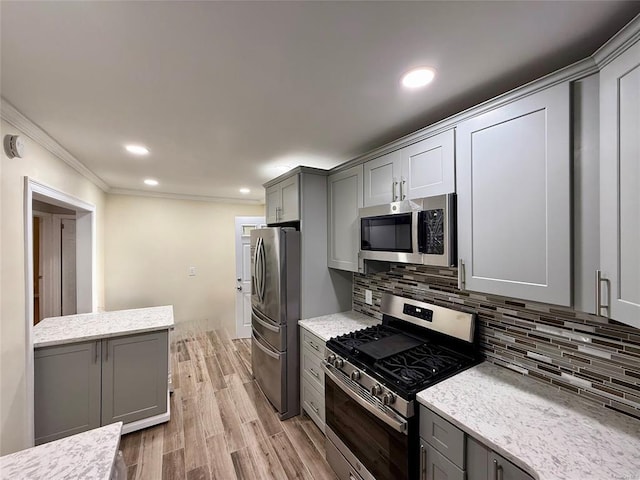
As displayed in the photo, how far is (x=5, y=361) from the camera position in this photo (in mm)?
1531

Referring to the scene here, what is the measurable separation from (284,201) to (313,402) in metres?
1.89

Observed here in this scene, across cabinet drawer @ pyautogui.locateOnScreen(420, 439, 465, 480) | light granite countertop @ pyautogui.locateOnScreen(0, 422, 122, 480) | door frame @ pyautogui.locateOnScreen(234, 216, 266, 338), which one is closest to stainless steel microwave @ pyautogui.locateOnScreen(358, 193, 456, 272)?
cabinet drawer @ pyautogui.locateOnScreen(420, 439, 465, 480)

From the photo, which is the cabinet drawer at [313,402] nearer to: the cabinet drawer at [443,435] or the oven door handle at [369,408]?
the oven door handle at [369,408]

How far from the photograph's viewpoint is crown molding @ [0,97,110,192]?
150 centimetres

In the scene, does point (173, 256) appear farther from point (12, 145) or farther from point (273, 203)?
point (12, 145)

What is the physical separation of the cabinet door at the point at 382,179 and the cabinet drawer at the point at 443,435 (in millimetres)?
1264

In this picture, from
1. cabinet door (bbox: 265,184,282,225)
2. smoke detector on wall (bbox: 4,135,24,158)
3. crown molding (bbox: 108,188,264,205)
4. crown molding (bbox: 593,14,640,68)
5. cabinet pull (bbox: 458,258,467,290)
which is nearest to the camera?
crown molding (bbox: 593,14,640,68)

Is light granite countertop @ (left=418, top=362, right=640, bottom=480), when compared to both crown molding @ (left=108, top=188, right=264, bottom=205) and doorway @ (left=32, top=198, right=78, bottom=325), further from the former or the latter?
crown molding @ (left=108, top=188, right=264, bottom=205)

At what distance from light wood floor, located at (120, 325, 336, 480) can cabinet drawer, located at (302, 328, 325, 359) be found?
707 millimetres

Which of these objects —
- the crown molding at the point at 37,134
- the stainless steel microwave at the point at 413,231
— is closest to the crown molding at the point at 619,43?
the stainless steel microwave at the point at 413,231

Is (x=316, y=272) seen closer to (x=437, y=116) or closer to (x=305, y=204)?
(x=305, y=204)

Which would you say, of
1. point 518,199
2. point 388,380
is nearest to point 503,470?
point 388,380

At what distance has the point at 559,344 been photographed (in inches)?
52.4

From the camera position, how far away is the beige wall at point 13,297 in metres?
1.50
